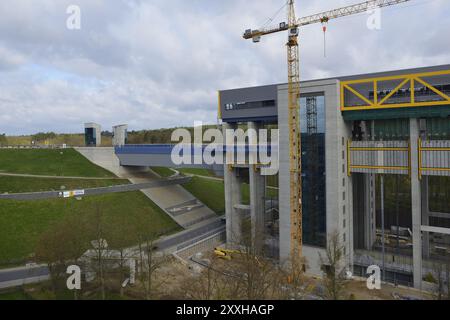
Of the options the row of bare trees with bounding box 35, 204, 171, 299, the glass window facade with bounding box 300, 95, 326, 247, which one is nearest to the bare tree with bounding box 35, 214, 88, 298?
the row of bare trees with bounding box 35, 204, 171, 299

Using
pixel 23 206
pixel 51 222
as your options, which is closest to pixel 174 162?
pixel 51 222

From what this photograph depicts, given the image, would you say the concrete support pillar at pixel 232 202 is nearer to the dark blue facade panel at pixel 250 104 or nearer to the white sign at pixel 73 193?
the dark blue facade panel at pixel 250 104

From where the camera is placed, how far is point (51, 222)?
43.5m

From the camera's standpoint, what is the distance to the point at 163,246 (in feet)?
146

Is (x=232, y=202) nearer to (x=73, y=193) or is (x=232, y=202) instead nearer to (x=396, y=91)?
(x=73, y=193)

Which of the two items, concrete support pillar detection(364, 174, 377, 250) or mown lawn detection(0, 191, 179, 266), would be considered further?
concrete support pillar detection(364, 174, 377, 250)

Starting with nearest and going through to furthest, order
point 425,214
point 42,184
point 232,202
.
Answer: point 425,214
point 232,202
point 42,184

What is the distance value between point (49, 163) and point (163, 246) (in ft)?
115

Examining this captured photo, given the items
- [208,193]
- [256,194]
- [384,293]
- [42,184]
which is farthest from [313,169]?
[42,184]

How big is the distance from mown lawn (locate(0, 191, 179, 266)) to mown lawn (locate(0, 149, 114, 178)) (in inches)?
437

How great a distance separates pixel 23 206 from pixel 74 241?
18.5 m

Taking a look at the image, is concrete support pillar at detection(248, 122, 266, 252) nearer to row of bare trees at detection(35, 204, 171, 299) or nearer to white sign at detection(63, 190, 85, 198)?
row of bare trees at detection(35, 204, 171, 299)

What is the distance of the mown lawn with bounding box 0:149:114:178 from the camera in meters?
60.4
